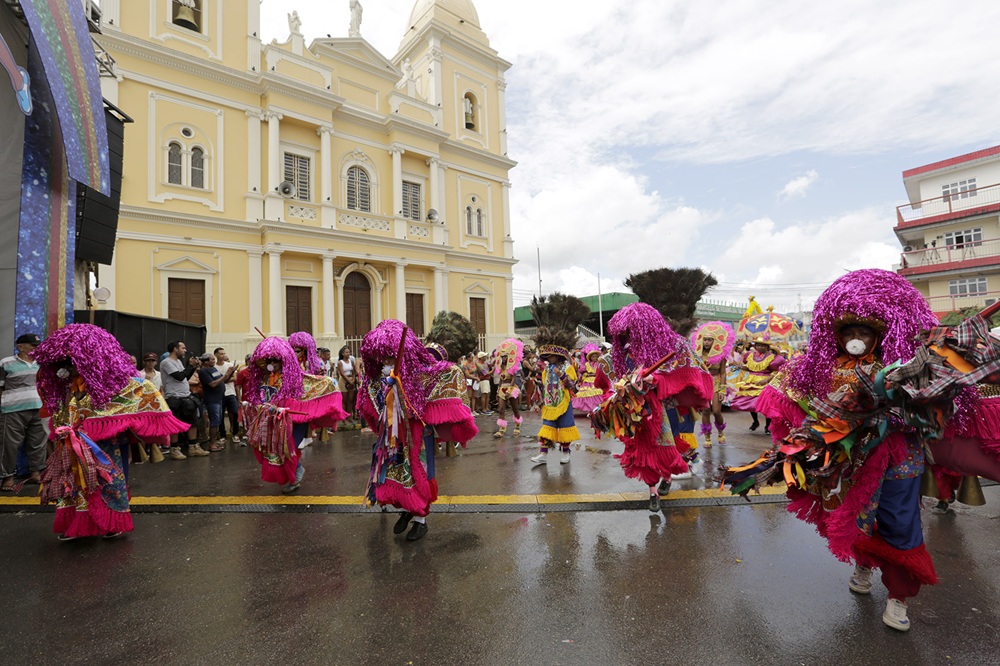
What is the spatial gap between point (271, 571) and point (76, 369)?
2582 millimetres

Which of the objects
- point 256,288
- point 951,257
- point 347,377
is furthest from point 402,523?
point 951,257

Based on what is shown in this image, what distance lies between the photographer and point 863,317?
2719 mm

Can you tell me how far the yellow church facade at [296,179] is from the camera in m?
14.3

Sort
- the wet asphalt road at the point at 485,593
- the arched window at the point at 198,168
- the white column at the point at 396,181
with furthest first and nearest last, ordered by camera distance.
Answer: the white column at the point at 396,181
the arched window at the point at 198,168
the wet asphalt road at the point at 485,593

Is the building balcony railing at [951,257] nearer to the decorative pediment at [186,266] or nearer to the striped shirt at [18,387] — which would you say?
the decorative pediment at [186,266]

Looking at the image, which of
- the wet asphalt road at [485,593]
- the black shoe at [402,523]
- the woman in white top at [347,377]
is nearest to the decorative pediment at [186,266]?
the woman in white top at [347,377]

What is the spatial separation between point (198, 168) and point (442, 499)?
1559cm

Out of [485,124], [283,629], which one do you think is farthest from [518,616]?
[485,124]

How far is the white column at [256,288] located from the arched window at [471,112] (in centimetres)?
1236

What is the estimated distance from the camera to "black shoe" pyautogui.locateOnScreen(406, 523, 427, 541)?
12.8 feet

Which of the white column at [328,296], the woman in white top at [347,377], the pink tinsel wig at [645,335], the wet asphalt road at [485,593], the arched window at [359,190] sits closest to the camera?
the wet asphalt road at [485,593]

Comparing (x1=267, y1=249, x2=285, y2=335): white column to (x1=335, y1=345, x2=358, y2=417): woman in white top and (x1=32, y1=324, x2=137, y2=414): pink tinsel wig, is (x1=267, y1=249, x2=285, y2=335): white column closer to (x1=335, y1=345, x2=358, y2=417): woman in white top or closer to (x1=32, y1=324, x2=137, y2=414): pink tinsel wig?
(x1=335, y1=345, x2=358, y2=417): woman in white top

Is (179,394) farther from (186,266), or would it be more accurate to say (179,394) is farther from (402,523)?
(186,266)

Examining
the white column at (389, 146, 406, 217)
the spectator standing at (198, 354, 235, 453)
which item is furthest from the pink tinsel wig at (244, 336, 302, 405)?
the white column at (389, 146, 406, 217)
